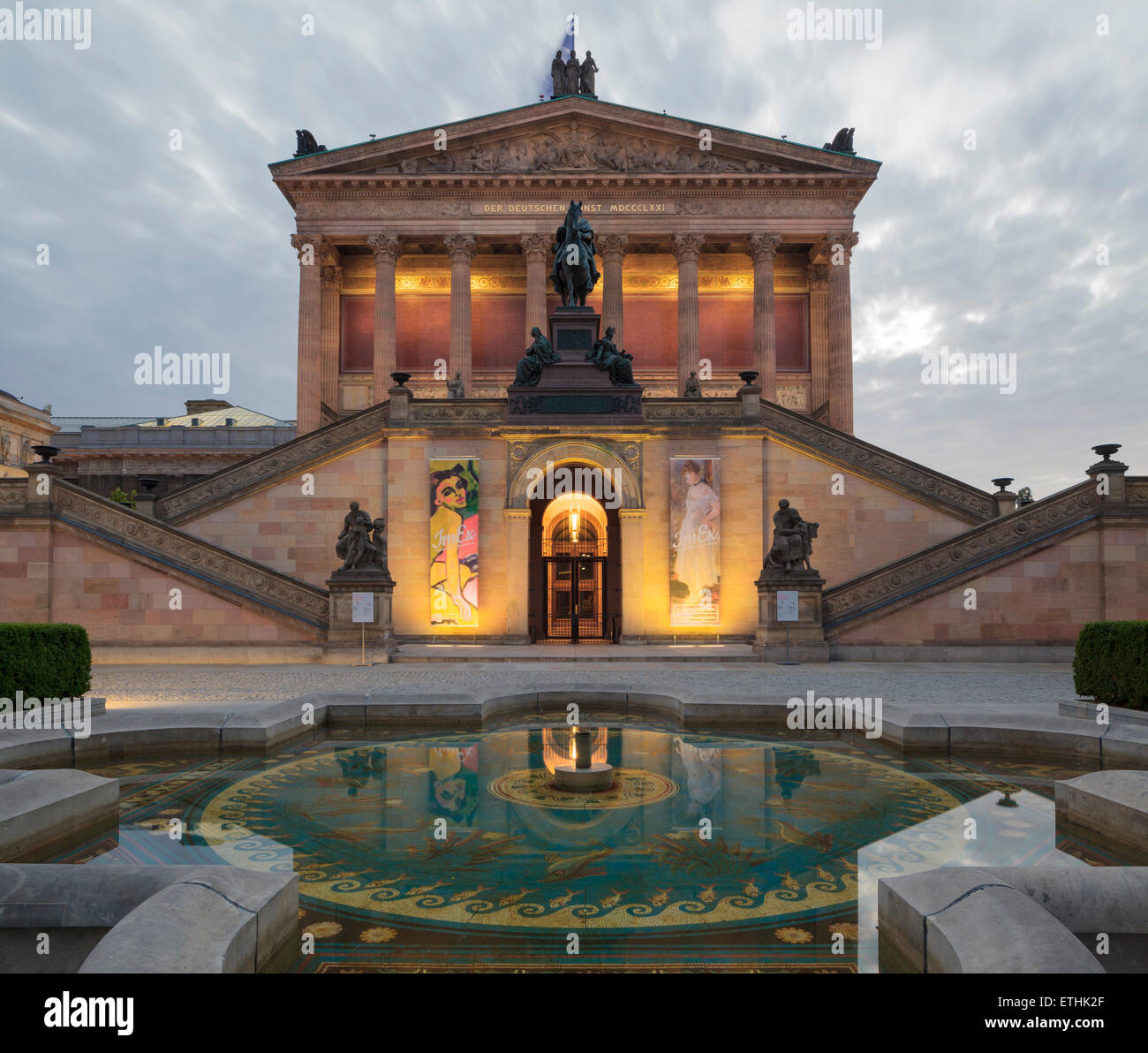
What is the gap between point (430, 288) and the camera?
164ft

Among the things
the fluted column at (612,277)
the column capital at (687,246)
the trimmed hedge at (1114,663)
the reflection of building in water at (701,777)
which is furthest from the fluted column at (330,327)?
the trimmed hedge at (1114,663)

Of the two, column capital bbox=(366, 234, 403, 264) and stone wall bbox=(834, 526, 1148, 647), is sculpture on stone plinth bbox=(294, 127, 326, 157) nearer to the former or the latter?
column capital bbox=(366, 234, 403, 264)

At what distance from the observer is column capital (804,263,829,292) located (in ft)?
156

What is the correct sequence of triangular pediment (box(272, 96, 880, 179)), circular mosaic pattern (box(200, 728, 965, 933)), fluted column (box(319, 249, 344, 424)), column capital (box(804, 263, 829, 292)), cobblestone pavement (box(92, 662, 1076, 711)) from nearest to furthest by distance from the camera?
circular mosaic pattern (box(200, 728, 965, 933))
cobblestone pavement (box(92, 662, 1076, 711))
triangular pediment (box(272, 96, 880, 179))
fluted column (box(319, 249, 344, 424))
column capital (box(804, 263, 829, 292))

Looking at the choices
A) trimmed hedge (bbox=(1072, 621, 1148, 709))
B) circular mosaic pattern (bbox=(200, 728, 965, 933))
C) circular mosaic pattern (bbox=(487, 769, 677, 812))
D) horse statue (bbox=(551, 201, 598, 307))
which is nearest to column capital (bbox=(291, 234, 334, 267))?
horse statue (bbox=(551, 201, 598, 307))

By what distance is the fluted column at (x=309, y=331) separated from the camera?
44594mm

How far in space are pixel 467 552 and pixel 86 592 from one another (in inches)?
418

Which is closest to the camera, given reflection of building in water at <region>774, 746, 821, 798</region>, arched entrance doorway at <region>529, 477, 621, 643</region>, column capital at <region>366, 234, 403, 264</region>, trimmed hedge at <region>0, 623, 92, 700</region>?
reflection of building in water at <region>774, 746, 821, 798</region>

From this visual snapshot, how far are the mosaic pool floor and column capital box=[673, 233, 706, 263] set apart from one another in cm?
3949

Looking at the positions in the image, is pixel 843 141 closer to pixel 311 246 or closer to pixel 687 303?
pixel 687 303

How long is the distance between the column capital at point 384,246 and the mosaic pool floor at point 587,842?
40639 millimetres

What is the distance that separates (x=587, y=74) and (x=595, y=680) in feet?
153

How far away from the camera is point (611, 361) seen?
26391mm
